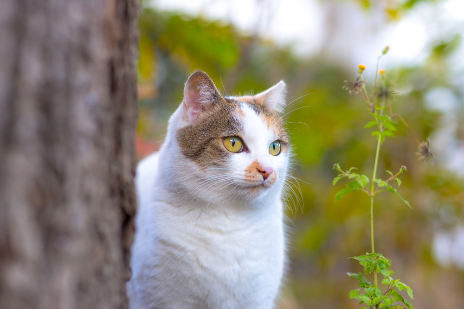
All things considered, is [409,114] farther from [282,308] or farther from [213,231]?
[213,231]

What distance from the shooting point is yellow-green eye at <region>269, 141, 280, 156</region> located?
1.68 metres

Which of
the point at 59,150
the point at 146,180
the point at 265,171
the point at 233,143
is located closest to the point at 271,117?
the point at 233,143

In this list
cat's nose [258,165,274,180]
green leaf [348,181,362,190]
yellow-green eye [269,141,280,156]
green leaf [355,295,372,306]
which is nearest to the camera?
green leaf [355,295,372,306]

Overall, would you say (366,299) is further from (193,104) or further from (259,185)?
(193,104)

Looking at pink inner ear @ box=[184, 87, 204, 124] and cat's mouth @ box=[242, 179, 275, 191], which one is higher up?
pink inner ear @ box=[184, 87, 204, 124]

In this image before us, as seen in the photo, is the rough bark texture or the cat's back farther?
the cat's back

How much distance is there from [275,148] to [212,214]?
474mm

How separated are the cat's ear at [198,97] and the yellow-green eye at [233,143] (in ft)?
0.67

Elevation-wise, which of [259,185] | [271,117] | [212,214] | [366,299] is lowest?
[366,299]

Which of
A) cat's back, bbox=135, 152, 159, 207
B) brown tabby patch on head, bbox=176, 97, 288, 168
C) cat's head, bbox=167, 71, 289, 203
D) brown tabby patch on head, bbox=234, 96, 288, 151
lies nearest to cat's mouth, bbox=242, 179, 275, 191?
cat's head, bbox=167, 71, 289, 203

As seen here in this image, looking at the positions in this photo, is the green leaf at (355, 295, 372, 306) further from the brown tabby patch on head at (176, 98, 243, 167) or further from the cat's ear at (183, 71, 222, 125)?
the cat's ear at (183, 71, 222, 125)

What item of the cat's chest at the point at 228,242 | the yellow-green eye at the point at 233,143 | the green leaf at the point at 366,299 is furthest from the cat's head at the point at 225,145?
the green leaf at the point at 366,299

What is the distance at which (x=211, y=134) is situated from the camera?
158 centimetres

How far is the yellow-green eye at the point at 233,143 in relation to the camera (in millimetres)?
1558
